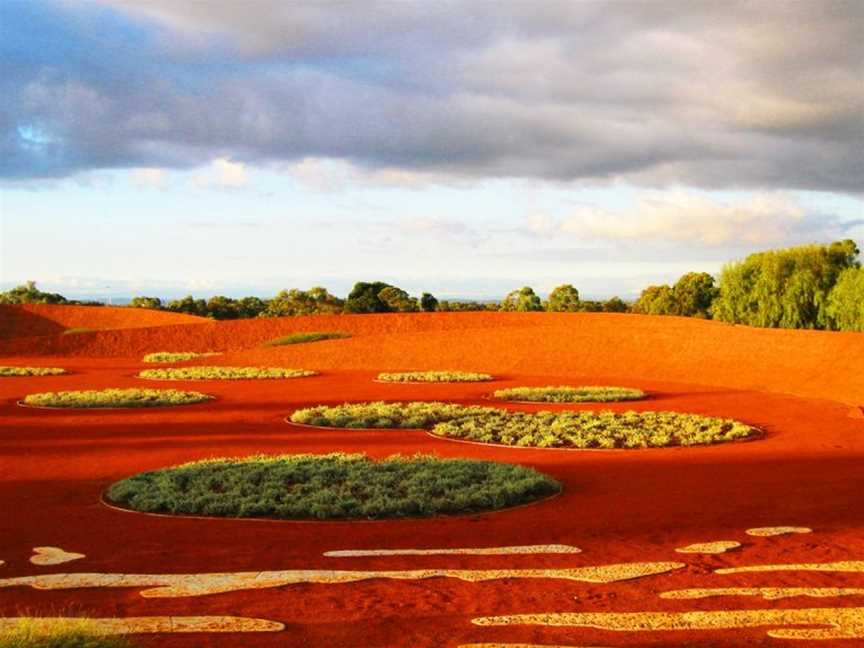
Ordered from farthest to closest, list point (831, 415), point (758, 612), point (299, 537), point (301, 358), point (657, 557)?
1. point (301, 358)
2. point (831, 415)
3. point (299, 537)
4. point (657, 557)
5. point (758, 612)

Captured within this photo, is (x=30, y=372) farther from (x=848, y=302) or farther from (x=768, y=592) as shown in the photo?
(x=848, y=302)

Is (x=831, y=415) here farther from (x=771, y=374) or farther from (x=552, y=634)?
(x=552, y=634)

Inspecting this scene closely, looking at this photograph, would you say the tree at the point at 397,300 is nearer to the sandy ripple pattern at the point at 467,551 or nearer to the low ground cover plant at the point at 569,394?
the low ground cover plant at the point at 569,394

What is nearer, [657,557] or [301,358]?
[657,557]

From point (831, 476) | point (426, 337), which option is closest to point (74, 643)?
point (831, 476)

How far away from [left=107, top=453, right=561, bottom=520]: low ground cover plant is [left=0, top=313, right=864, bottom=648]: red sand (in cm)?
35

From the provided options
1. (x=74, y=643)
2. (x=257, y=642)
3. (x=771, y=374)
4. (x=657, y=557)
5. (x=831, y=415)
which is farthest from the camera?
(x=771, y=374)

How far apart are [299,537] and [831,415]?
13.2 metres

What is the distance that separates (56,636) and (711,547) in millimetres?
5331

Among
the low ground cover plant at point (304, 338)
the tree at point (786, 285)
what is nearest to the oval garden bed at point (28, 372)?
the low ground cover plant at point (304, 338)

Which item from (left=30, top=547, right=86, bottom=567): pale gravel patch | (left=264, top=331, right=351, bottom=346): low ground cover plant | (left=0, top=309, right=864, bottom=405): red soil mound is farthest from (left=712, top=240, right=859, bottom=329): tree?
(left=30, top=547, right=86, bottom=567): pale gravel patch

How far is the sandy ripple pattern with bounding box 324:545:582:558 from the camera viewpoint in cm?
742

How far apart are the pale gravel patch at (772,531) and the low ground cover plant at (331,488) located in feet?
8.03

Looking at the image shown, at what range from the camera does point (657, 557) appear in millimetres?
7301
